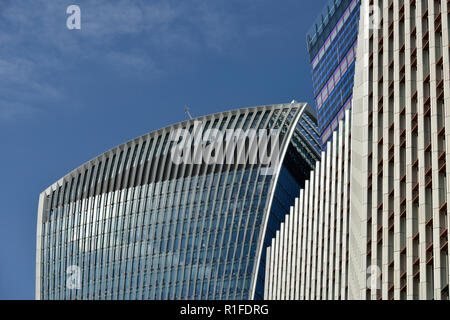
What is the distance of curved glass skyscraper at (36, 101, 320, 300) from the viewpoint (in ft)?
559

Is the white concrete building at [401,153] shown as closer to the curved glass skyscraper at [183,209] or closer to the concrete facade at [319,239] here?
the concrete facade at [319,239]

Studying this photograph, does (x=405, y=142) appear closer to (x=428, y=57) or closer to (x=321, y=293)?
(x=428, y=57)

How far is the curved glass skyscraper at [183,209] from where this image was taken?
17038cm

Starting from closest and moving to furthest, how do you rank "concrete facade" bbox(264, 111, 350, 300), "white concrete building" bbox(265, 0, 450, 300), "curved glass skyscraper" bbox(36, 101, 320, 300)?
"white concrete building" bbox(265, 0, 450, 300) < "concrete facade" bbox(264, 111, 350, 300) < "curved glass skyscraper" bbox(36, 101, 320, 300)

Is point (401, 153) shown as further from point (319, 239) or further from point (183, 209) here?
point (183, 209)

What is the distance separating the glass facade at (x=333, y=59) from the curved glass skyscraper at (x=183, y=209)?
26810mm

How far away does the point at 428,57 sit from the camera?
248ft

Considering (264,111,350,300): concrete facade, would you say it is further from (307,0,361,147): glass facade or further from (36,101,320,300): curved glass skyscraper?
(36,101,320,300): curved glass skyscraper

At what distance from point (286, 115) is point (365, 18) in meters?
85.4

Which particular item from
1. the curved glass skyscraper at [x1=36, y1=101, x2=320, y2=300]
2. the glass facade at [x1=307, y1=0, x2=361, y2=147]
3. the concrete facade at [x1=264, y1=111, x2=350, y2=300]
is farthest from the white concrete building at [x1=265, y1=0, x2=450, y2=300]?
the curved glass skyscraper at [x1=36, y1=101, x2=320, y2=300]

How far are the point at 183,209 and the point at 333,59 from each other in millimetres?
53587

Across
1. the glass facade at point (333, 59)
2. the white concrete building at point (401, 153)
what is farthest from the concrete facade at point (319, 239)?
the white concrete building at point (401, 153)

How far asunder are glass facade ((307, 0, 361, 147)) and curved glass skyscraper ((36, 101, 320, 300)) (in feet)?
88.0
